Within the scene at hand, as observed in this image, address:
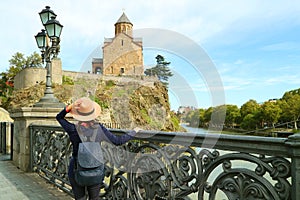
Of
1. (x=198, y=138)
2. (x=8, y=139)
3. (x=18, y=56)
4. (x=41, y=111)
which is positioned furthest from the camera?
(x=18, y=56)

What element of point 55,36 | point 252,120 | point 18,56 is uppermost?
point 18,56

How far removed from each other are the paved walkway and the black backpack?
1895mm

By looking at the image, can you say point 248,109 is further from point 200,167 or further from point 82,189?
point 200,167

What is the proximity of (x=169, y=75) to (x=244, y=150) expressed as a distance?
6.69 ft

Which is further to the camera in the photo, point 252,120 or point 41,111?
point 252,120

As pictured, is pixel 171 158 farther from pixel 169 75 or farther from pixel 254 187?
pixel 169 75

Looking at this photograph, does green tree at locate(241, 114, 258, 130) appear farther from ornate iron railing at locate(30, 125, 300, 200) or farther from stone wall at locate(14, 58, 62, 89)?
ornate iron railing at locate(30, 125, 300, 200)

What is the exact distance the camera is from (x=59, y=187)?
16.2 feet

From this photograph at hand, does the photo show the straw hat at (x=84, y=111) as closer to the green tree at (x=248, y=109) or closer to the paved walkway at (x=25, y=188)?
the paved walkway at (x=25, y=188)

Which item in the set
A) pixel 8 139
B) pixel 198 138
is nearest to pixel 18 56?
pixel 8 139

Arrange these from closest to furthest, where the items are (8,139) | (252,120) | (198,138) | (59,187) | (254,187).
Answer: (254,187) → (198,138) → (59,187) → (8,139) → (252,120)

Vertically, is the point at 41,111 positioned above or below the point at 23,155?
above

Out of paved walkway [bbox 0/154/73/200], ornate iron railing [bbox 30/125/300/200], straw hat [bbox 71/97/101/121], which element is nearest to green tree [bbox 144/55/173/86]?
ornate iron railing [bbox 30/125/300/200]

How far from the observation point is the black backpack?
110 inches
